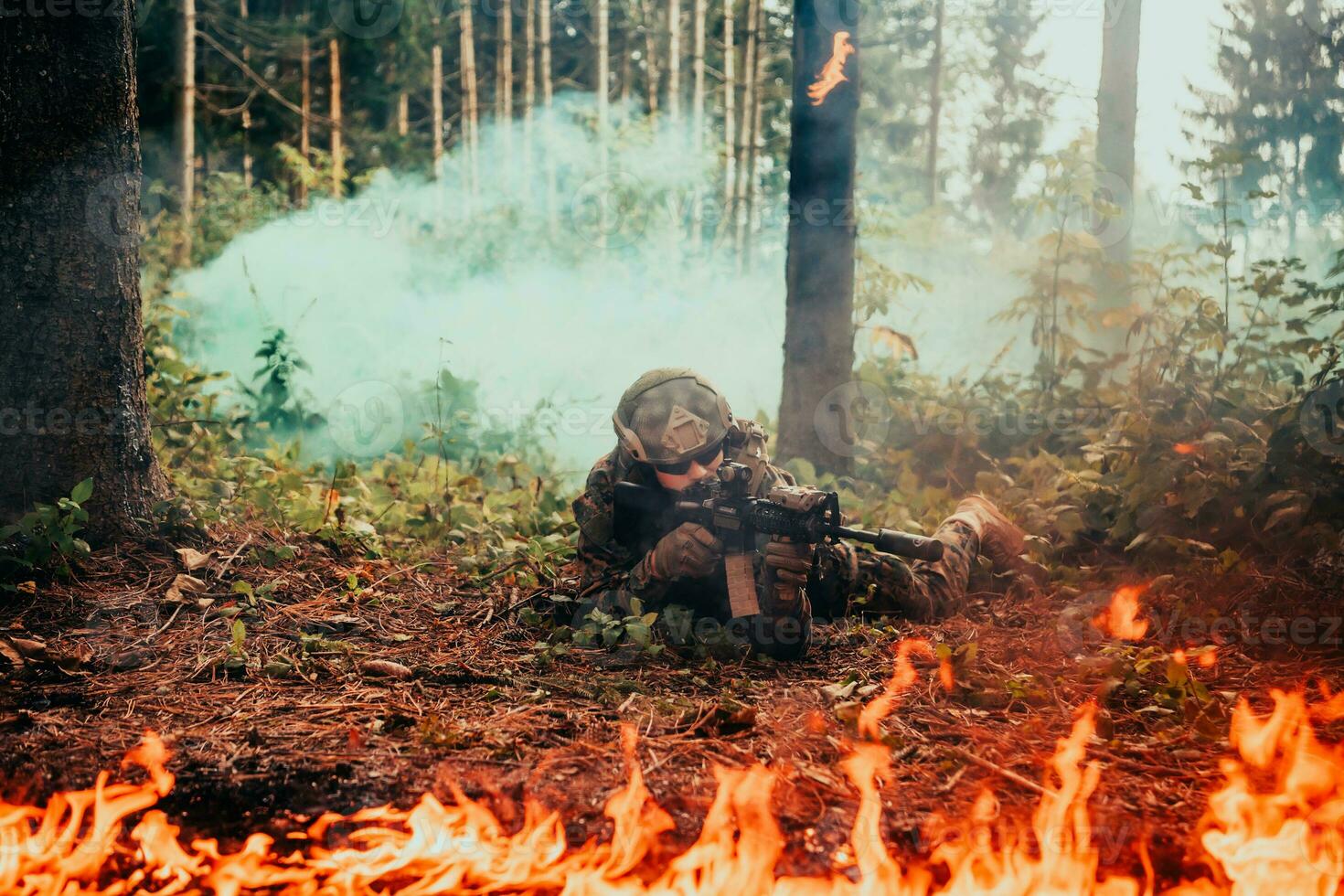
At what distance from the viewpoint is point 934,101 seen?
28.1m

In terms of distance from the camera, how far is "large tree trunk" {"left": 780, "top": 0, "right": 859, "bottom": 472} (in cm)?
632

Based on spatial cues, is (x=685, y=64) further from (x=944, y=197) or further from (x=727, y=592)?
(x=727, y=592)

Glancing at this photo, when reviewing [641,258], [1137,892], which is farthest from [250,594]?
[641,258]

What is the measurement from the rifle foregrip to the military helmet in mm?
866

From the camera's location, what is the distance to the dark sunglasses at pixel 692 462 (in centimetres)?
409

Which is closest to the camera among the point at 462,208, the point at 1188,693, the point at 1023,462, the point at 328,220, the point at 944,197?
the point at 1188,693

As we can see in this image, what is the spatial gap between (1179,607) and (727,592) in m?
2.02

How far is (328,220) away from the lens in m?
15.1

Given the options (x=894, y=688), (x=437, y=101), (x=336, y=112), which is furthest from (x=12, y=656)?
(x=437, y=101)

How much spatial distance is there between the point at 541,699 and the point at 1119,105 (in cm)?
950

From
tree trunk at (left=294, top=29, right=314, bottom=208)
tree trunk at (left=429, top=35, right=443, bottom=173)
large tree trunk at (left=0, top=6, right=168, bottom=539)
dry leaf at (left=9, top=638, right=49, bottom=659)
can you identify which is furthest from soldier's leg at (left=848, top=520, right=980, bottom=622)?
tree trunk at (left=429, top=35, right=443, bottom=173)

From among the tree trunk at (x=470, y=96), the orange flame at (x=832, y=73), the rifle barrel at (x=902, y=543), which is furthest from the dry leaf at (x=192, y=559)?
the tree trunk at (x=470, y=96)

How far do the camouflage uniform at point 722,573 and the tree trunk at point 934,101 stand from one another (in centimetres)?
2449

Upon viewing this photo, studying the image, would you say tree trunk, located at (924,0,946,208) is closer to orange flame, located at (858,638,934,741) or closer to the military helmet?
the military helmet
